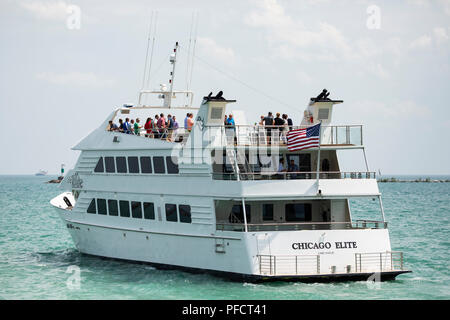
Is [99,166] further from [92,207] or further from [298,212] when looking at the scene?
[298,212]

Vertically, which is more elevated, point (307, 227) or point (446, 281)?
point (307, 227)

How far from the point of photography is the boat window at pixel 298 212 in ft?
72.7

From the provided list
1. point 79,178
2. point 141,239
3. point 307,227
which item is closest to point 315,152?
point 307,227

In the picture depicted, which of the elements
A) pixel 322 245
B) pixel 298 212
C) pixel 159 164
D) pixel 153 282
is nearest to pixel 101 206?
pixel 159 164

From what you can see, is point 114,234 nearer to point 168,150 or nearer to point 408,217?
point 168,150

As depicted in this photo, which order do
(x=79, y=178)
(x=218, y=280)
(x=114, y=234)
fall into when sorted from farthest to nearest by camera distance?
(x=79, y=178)
(x=114, y=234)
(x=218, y=280)

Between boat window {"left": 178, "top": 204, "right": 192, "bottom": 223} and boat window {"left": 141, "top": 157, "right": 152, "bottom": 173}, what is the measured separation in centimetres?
211

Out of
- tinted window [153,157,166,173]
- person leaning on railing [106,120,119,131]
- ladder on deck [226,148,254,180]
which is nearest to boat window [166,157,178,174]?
tinted window [153,157,166,173]

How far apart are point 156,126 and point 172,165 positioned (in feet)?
8.69

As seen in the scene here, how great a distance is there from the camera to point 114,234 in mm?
24672

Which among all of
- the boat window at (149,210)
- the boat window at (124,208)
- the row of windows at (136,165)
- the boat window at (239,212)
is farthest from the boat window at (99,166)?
the boat window at (239,212)

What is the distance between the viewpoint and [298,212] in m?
22.2

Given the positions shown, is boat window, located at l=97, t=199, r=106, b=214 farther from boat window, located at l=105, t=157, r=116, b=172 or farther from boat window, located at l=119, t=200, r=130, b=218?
boat window, located at l=105, t=157, r=116, b=172

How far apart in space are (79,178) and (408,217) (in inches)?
1351
